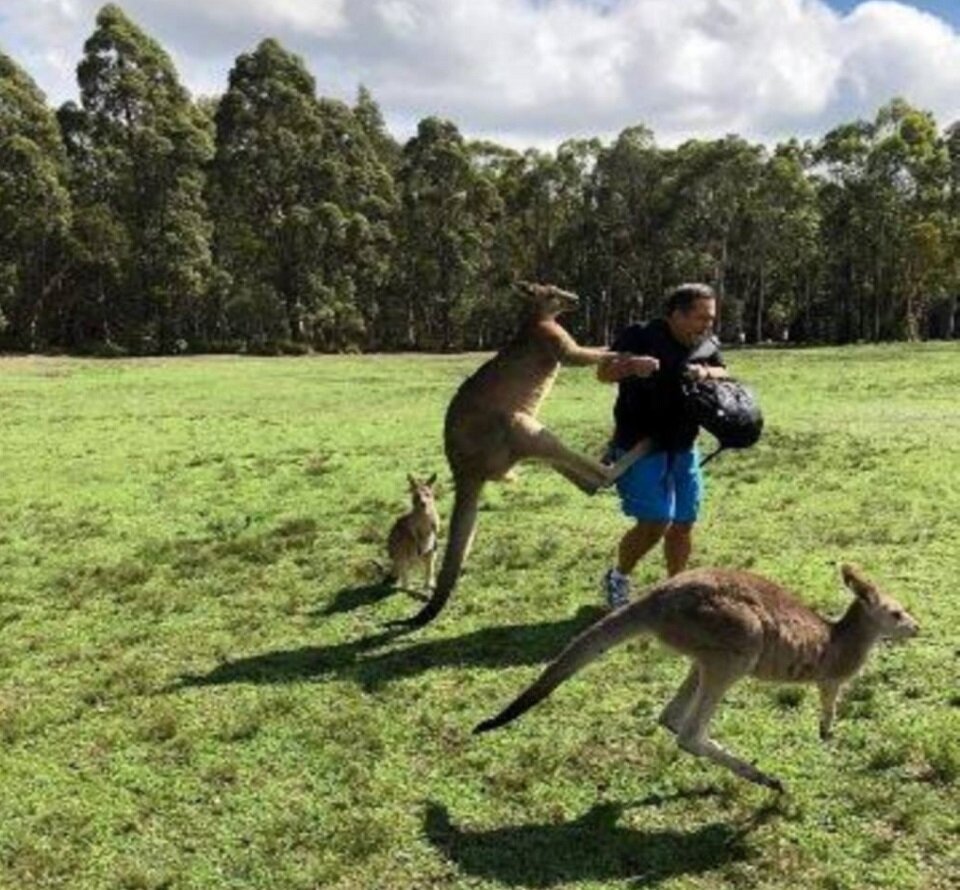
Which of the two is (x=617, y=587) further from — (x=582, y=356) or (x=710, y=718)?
(x=710, y=718)

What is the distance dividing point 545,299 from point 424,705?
2.46 metres

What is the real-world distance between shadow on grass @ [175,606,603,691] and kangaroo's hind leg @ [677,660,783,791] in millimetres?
2045

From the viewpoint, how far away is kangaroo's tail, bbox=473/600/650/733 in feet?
16.5

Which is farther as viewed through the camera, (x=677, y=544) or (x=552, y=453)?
(x=677, y=544)

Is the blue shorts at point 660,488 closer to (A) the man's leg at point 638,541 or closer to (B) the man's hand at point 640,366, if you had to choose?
(A) the man's leg at point 638,541

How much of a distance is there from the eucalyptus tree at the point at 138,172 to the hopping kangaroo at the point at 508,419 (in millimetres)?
37861

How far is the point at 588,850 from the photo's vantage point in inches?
198

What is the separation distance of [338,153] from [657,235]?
15305mm

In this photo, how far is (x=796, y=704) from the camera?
6.28 meters

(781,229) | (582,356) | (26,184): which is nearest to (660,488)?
(582,356)

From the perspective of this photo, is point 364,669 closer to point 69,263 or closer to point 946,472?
point 946,472

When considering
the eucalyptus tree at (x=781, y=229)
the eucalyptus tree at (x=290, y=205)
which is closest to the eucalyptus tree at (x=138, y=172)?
the eucalyptus tree at (x=290, y=205)

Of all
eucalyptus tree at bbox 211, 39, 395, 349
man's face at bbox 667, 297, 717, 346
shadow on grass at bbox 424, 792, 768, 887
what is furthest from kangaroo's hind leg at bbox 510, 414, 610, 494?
eucalyptus tree at bbox 211, 39, 395, 349

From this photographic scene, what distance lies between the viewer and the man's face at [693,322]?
23.7 ft
